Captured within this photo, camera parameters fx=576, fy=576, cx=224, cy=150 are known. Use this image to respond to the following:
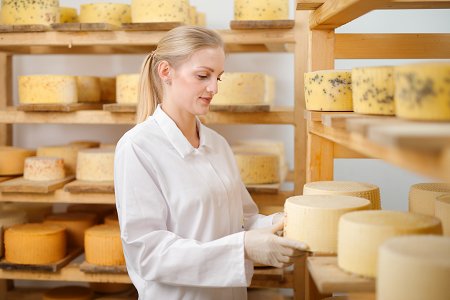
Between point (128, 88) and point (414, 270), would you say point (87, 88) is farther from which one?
point (414, 270)

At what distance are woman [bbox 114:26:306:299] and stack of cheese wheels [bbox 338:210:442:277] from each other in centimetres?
37

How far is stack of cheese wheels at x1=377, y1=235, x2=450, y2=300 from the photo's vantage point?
2.93ft

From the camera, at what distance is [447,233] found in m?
1.27

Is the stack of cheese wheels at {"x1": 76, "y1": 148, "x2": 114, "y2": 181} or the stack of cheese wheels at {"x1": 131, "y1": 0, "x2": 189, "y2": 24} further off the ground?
the stack of cheese wheels at {"x1": 131, "y1": 0, "x2": 189, "y2": 24}

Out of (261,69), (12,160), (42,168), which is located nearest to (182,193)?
(42,168)

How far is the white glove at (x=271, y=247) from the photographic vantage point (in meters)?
1.32

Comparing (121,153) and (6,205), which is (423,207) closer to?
(121,153)

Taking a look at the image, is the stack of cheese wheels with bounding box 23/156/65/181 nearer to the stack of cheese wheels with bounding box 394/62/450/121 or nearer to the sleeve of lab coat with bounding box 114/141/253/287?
the sleeve of lab coat with bounding box 114/141/253/287

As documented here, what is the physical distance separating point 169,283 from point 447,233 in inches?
33.3

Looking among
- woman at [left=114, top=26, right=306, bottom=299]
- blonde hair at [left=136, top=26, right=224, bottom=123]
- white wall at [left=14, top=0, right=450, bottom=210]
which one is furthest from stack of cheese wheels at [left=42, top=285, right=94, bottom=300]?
blonde hair at [left=136, top=26, right=224, bottom=123]

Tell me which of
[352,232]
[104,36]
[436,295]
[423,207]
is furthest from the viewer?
[104,36]

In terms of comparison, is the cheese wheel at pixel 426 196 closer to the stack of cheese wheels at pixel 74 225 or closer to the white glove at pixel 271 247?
the white glove at pixel 271 247

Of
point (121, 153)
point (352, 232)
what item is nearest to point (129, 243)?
point (121, 153)

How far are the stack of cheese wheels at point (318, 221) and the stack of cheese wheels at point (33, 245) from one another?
166cm
